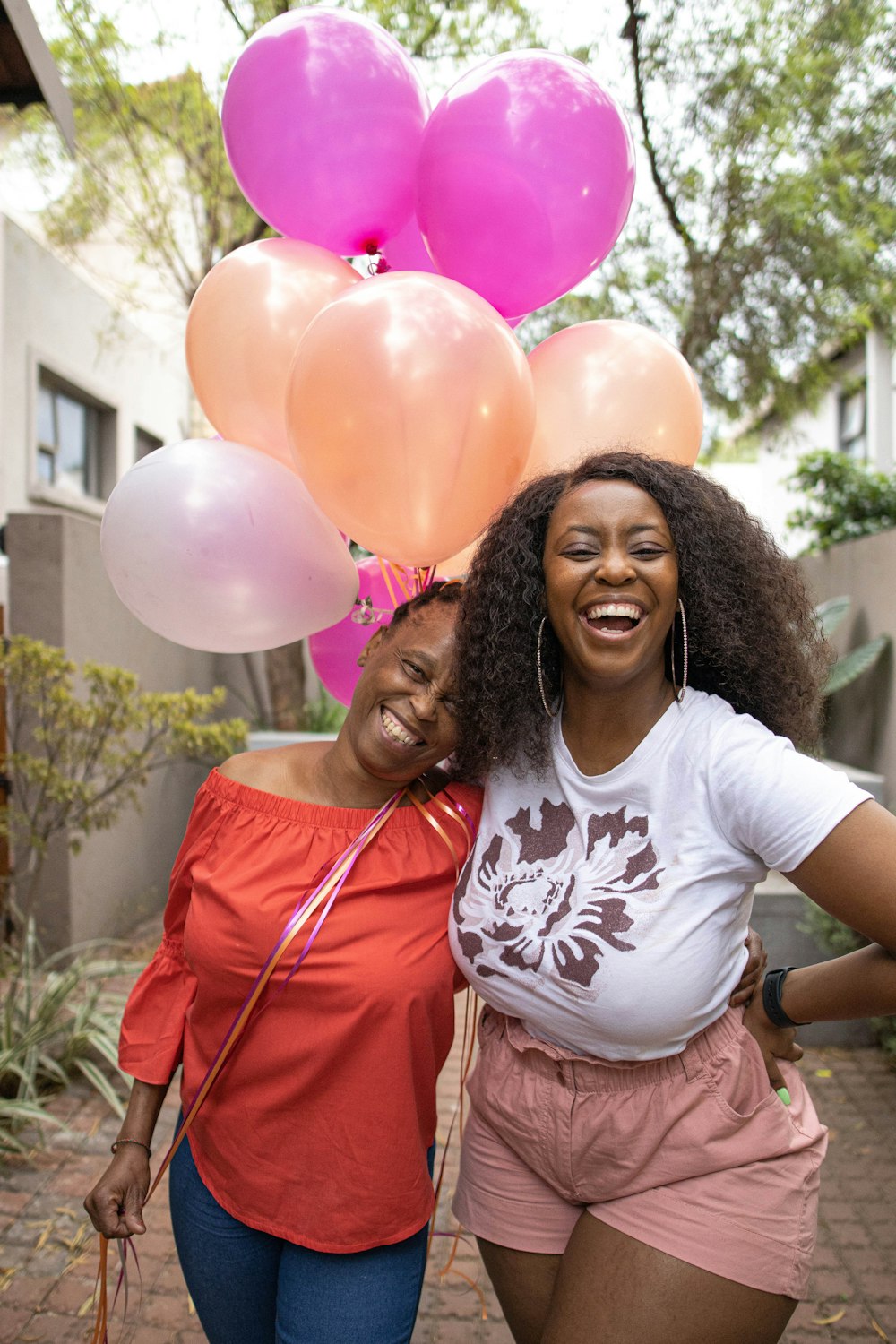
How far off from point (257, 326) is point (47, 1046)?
3432 mm

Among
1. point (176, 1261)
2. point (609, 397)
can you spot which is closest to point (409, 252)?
point (609, 397)

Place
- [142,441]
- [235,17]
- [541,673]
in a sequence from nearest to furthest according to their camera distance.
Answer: [541,673] < [235,17] < [142,441]

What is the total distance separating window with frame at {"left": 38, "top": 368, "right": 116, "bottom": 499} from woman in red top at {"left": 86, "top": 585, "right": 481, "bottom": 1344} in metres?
7.62

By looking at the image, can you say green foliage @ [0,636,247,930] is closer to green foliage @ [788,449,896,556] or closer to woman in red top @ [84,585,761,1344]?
woman in red top @ [84,585,761,1344]

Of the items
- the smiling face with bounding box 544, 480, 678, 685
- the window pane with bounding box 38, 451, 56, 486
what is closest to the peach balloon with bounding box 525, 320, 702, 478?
the smiling face with bounding box 544, 480, 678, 685

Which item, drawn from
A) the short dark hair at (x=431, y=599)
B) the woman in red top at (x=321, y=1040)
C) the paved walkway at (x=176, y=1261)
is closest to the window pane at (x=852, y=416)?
the paved walkway at (x=176, y=1261)

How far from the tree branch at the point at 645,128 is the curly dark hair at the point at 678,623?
6.61 meters

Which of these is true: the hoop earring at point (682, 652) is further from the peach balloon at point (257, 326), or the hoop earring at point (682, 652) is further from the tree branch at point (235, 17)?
the tree branch at point (235, 17)

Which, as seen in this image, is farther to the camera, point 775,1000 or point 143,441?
point 143,441

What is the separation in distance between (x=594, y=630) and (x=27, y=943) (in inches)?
140

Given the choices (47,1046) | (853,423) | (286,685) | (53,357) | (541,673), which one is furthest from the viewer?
(853,423)

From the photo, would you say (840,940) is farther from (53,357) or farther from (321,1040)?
(53,357)

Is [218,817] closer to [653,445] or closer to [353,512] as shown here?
[353,512]

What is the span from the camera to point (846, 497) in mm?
8695
